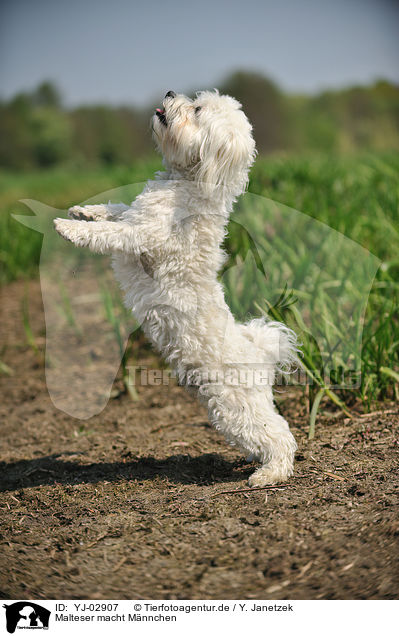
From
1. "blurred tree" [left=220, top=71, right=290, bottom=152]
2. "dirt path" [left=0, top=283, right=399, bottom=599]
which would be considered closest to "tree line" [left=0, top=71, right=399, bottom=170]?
"blurred tree" [left=220, top=71, right=290, bottom=152]

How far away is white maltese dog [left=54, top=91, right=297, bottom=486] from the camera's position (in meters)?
2.27

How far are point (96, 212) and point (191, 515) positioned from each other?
128 centimetres

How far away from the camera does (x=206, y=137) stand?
224cm

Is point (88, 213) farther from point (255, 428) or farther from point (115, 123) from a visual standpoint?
point (115, 123)

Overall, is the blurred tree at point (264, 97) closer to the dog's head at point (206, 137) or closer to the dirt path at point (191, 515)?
the dirt path at point (191, 515)

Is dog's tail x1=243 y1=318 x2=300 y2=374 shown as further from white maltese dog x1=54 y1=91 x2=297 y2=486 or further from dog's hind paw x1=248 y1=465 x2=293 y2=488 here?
dog's hind paw x1=248 y1=465 x2=293 y2=488

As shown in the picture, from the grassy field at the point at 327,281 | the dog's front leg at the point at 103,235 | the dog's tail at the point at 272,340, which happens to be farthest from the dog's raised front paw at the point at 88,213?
the grassy field at the point at 327,281

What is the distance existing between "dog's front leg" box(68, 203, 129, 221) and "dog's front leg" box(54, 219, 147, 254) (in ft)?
0.56

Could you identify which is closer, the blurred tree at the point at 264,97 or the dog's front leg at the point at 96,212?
the dog's front leg at the point at 96,212

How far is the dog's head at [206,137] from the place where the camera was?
2.25m

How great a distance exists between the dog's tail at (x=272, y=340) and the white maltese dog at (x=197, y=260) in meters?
0.03

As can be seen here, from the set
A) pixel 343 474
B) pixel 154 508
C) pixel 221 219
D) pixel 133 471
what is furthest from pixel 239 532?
pixel 221 219
